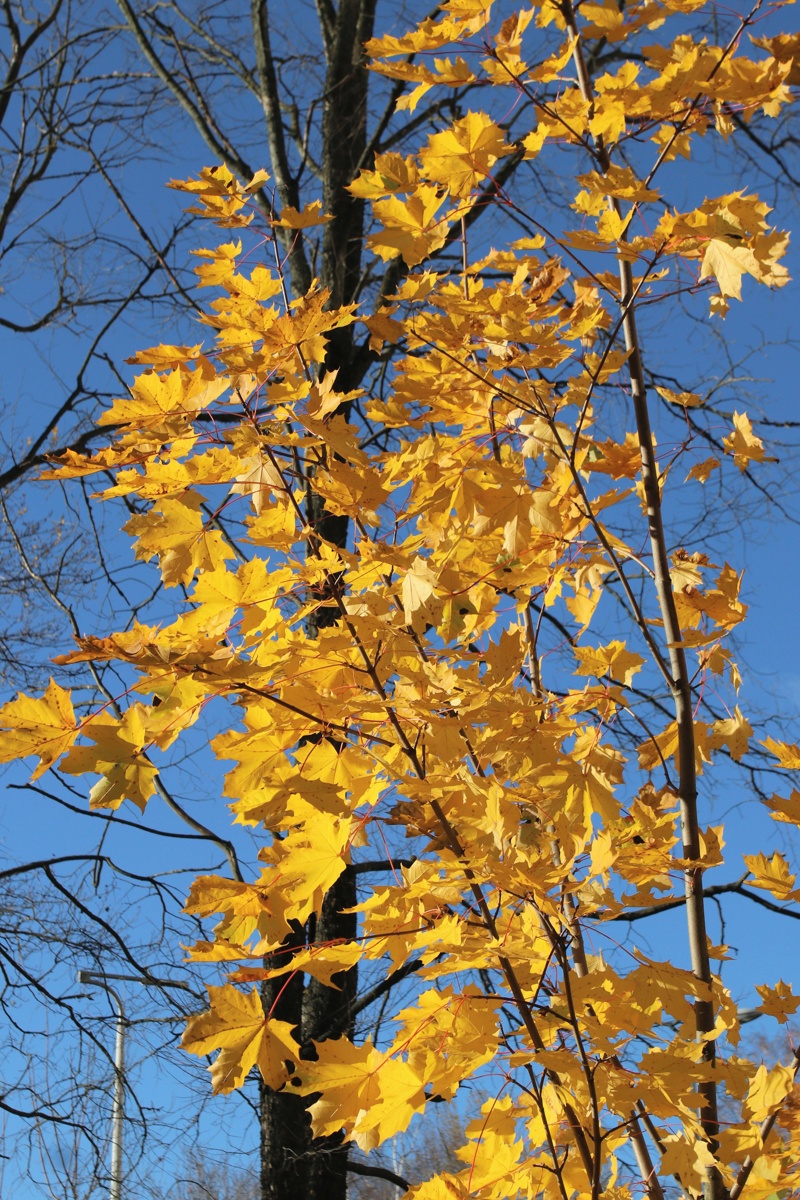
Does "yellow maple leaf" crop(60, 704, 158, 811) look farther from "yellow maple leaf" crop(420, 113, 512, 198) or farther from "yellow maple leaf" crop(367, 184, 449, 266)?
"yellow maple leaf" crop(420, 113, 512, 198)

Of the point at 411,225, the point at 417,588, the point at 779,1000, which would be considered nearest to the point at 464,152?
the point at 411,225

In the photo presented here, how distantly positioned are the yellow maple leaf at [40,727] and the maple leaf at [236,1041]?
0.32 meters

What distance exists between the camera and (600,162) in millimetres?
1389

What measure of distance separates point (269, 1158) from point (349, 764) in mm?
2039

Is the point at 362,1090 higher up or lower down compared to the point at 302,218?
lower down

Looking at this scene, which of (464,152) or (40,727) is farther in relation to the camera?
(464,152)

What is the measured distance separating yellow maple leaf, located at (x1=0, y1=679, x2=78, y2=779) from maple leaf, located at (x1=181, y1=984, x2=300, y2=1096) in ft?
1.05

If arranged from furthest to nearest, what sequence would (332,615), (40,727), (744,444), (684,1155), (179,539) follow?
(332,615) → (744,444) → (179,539) → (684,1155) → (40,727)

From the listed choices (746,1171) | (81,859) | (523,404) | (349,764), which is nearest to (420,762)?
(349,764)

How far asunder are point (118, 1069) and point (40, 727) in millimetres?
2527

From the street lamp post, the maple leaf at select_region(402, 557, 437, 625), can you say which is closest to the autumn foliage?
the maple leaf at select_region(402, 557, 437, 625)

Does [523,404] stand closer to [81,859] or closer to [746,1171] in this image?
[746,1171]

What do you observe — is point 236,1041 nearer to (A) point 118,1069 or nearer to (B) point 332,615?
(B) point 332,615

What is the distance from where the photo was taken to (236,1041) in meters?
1.10
